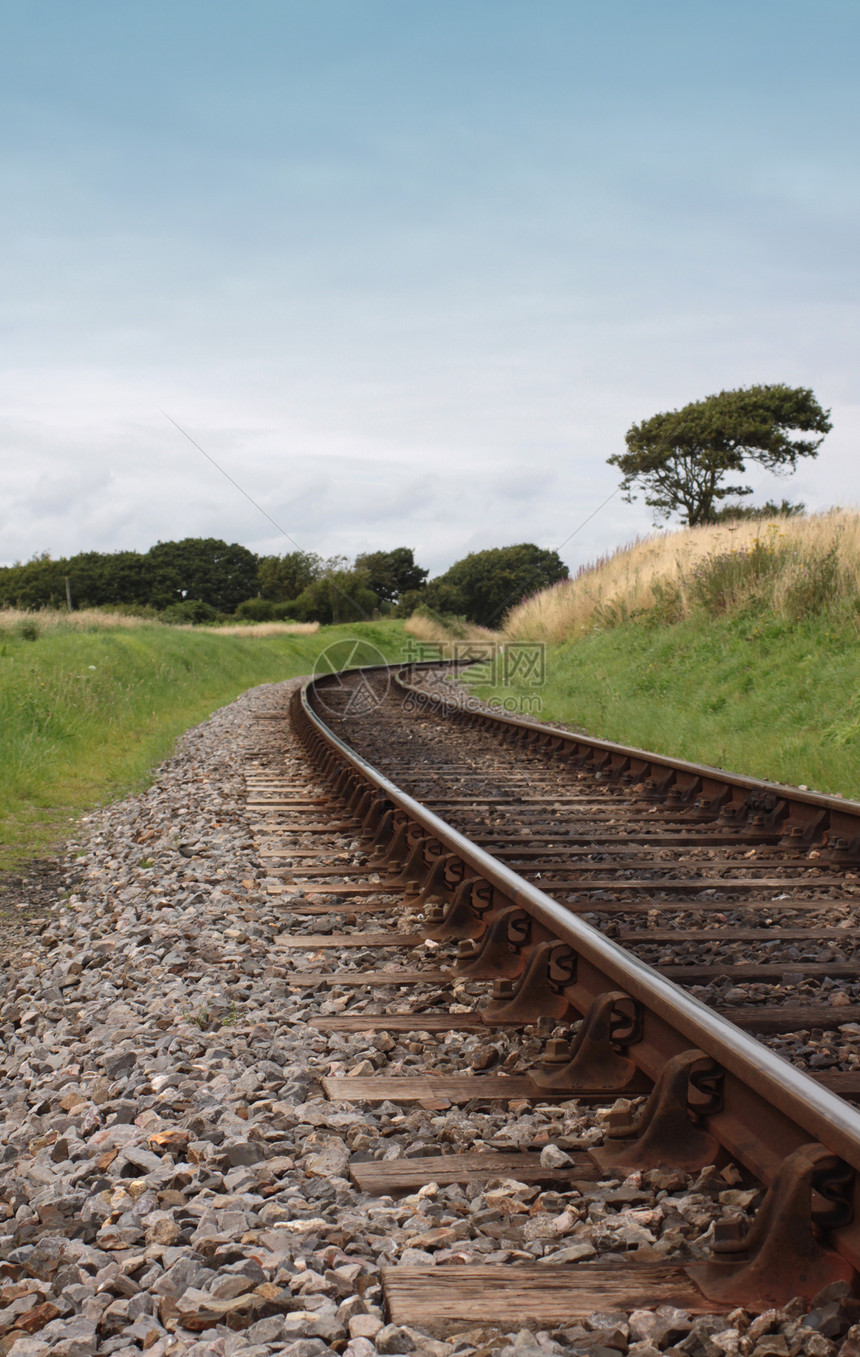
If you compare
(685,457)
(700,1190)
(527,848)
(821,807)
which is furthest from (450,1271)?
(685,457)

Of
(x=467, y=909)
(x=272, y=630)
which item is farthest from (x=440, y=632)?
(x=467, y=909)

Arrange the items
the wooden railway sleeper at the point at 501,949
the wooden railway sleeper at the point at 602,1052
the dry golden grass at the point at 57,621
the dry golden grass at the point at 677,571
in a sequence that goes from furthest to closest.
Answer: the dry golden grass at the point at 57,621
the dry golden grass at the point at 677,571
the wooden railway sleeper at the point at 501,949
the wooden railway sleeper at the point at 602,1052

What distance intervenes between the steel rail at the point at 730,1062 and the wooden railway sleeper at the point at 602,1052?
3cm

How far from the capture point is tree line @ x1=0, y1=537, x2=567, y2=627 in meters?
53.3

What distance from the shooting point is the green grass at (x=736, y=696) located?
759cm

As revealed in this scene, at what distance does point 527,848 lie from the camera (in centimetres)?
512

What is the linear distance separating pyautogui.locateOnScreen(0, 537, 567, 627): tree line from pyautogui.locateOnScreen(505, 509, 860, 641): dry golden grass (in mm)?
28992

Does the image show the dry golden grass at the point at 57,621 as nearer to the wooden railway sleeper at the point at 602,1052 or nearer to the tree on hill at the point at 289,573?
the wooden railway sleeper at the point at 602,1052

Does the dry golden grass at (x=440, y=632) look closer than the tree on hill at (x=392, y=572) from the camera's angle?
Yes

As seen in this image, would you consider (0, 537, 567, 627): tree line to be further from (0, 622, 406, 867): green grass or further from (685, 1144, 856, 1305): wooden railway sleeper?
(685, 1144, 856, 1305): wooden railway sleeper

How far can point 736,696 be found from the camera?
9859 mm

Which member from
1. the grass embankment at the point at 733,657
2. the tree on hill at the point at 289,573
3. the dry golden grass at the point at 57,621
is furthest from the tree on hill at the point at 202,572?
the grass embankment at the point at 733,657

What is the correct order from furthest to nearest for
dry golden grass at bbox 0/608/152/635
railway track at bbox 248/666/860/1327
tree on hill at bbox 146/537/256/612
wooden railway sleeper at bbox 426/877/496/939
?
1. tree on hill at bbox 146/537/256/612
2. dry golden grass at bbox 0/608/152/635
3. wooden railway sleeper at bbox 426/877/496/939
4. railway track at bbox 248/666/860/1327

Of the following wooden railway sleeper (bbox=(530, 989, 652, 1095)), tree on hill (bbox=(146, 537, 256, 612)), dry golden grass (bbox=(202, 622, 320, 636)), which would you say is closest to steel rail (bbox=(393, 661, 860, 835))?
wooden railway sleeper (bbox=(530, 989, 652, 1095))
